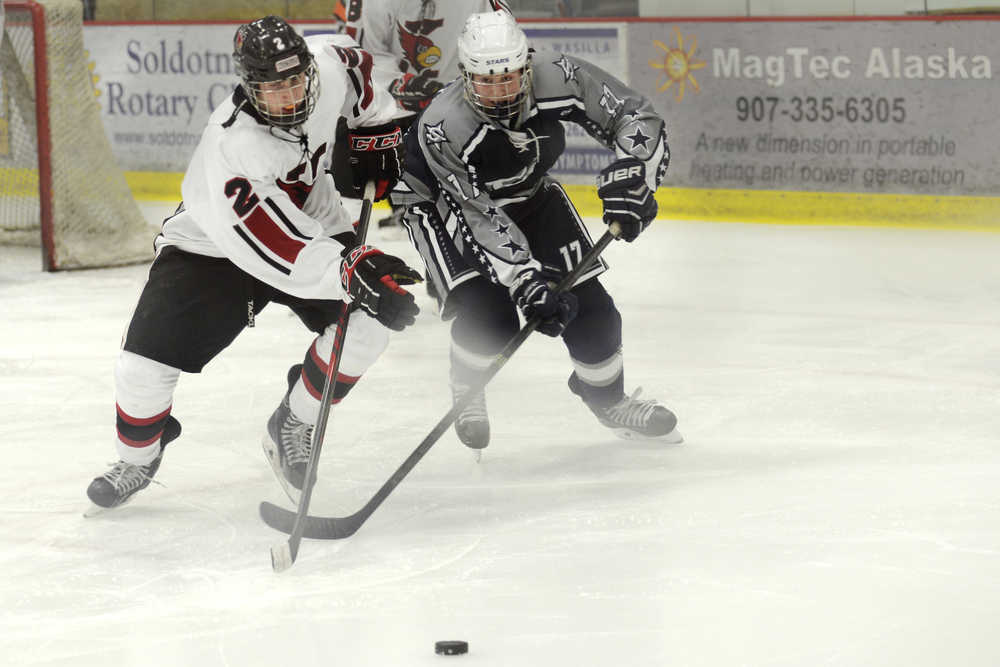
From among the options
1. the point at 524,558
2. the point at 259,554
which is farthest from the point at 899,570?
the point at 259,554

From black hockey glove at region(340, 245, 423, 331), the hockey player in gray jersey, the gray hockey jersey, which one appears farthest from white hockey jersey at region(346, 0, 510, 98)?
black hockey glove at region(340, 245, 423, 331)

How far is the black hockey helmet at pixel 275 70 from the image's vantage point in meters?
2.13

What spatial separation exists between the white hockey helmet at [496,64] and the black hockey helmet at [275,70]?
385 millimetres

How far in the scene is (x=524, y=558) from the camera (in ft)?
7.24

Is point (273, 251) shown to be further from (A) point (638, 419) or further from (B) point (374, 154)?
(A) point (638, 419)

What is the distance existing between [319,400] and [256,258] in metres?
0.39

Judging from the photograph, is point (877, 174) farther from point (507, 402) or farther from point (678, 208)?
point (507, 402)

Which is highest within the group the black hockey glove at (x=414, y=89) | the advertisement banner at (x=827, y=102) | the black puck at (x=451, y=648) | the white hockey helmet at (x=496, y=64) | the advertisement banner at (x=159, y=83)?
the white hockey helmet at (x=496, y=64)

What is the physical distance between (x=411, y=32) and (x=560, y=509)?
1.91 m

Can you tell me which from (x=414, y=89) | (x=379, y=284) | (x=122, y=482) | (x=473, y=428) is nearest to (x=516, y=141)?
(x=473, y=428)

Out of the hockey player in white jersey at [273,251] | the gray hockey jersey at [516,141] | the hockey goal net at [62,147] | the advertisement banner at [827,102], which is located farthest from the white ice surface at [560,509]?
the advertisement banner at [827,102]

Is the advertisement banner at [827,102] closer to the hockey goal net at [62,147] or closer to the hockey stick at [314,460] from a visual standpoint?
the hockey goal net at [62,147]

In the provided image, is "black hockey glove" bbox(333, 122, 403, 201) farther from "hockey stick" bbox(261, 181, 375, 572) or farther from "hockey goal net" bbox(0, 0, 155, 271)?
"hockey goal net" bbox(0, 0, 155, 271)

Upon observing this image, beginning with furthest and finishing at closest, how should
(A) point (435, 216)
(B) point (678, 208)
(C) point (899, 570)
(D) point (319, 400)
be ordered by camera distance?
(B) point (678, 208), (A) point (435, 216), (D) point (319, 400), (C) point (899, 570)
